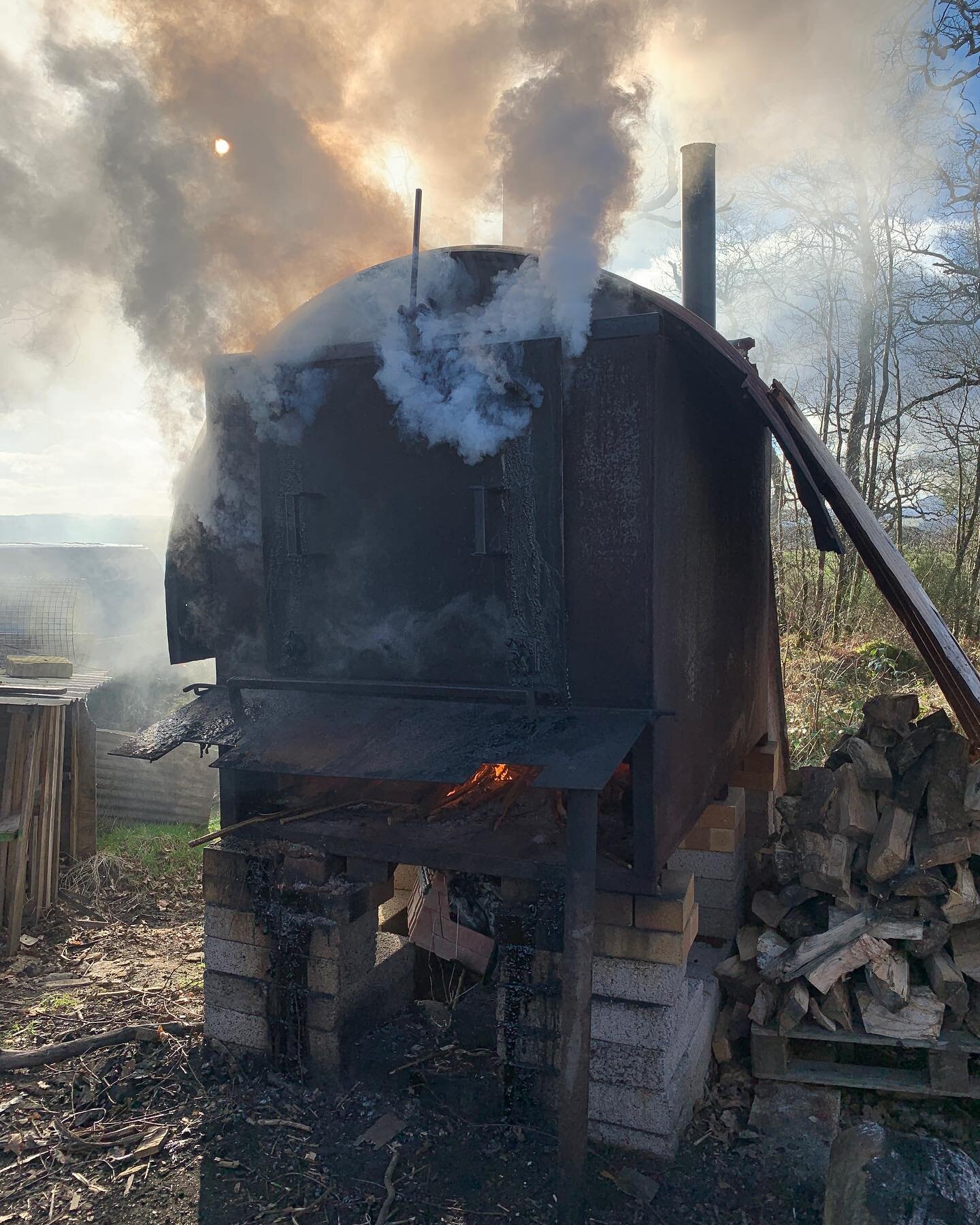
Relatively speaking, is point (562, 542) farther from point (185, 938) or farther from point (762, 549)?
point (185, 938)

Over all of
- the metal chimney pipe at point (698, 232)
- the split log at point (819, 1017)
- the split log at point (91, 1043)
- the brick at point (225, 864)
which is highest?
the metal chimney pipe at point (698, 232)

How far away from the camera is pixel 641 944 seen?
355 centimetres

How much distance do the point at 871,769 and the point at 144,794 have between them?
6766mm

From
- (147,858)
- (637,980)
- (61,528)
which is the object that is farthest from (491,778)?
(61,528)

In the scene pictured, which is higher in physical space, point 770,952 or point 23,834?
point 23,834

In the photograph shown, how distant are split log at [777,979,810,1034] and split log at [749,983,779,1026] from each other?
0.18 feet

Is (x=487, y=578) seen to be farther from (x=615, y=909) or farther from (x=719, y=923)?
(x=719, y=923)

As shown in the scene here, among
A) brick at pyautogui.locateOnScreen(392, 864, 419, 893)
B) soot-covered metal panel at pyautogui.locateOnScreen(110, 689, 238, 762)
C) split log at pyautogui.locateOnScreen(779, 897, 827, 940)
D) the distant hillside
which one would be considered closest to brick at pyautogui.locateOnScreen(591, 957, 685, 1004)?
split log at pyautogui.locateOnScreen(779, 897, 827, 940)

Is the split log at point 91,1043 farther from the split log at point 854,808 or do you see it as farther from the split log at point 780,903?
the split log at point 854,808

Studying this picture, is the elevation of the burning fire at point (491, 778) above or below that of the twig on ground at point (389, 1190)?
above

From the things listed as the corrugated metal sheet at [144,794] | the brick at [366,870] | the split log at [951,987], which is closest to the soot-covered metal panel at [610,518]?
the brick at [366,870]

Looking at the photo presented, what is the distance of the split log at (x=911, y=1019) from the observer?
3871mm

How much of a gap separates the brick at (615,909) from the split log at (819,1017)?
1.24 metres

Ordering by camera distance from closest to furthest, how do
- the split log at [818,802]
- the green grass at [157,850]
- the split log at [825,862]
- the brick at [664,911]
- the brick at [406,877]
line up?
the brick at [664,911], the split log at [825,862], the split log at [818,802], the brick at [406,877], the green grass at [157,850]
